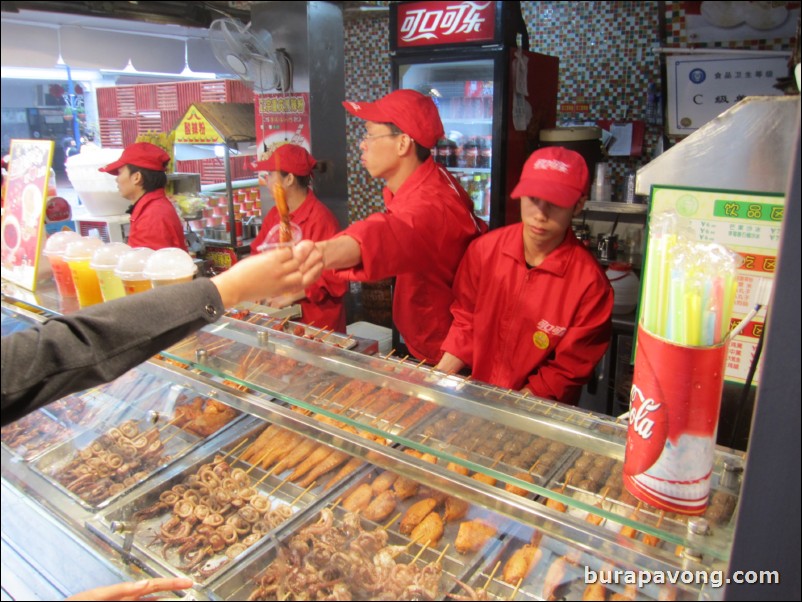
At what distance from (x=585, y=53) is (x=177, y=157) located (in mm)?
3745

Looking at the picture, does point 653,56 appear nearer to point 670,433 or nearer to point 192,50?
point 192,50

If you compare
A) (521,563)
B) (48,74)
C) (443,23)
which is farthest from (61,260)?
(48,74)

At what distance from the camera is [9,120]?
522 centimetres

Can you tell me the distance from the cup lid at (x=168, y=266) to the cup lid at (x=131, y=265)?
0.16 feet

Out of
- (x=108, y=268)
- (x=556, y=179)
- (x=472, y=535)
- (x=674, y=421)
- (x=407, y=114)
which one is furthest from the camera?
(x=407, y=114)

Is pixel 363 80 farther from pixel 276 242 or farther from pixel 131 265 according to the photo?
pixel 276 242

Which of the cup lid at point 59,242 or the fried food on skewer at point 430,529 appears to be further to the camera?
the cup lid at point 59,242

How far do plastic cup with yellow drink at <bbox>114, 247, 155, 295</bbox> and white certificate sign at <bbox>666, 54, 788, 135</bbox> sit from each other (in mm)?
4085

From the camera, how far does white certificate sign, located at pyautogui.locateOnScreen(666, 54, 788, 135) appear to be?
4648 millimetres

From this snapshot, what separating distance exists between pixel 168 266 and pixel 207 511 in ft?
2.68

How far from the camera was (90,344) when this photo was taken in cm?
129

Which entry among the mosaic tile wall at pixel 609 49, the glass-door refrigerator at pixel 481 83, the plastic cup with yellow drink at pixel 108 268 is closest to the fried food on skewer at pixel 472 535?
the plastic cup with yellow drink at pixel 108 268

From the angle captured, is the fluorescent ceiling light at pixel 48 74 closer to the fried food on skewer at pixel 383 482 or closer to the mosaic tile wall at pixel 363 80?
the mosaic tile wall at pixel 363 80

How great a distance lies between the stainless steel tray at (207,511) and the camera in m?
1.86
